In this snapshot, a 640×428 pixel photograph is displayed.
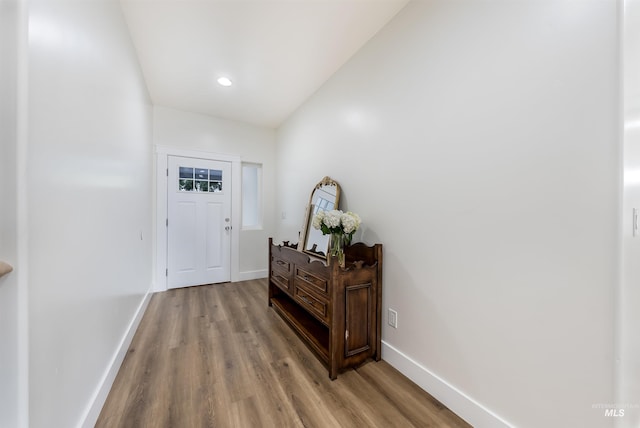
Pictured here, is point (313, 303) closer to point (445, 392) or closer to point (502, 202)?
point (445, 392)

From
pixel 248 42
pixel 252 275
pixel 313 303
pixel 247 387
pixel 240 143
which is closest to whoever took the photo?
pixel 247 387

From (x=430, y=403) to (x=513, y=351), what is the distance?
599 millimetres

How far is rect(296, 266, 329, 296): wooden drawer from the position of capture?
5.80 feet

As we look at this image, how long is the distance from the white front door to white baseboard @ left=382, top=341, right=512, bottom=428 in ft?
9.16

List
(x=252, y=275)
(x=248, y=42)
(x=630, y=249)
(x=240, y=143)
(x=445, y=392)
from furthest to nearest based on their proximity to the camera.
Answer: (x=252, y=275) → (x=240, y=143) → (x=248, y=42) → (x=445, y=392) → (x=630, y=249)

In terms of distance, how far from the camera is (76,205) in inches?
43.8

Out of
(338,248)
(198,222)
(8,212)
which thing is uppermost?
(8,212)

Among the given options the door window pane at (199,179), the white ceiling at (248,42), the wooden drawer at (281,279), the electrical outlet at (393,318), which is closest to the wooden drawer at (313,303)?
the wooden drawer at (281,279)

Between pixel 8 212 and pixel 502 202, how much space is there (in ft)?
6.12

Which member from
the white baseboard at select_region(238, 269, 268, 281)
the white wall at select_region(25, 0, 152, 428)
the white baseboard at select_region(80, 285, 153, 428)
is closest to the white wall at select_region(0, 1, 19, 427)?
the white wall at select_region(25, 0, 152, 428)

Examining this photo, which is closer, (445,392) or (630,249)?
(630,249)

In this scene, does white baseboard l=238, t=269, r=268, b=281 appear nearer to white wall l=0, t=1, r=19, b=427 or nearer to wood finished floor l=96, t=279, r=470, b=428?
wood finished floor l=96, t=279, r=470, b=428

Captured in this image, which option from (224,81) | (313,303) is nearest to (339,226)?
(313,303)

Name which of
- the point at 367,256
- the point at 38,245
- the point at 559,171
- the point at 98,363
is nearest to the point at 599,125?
the point at 559,171
